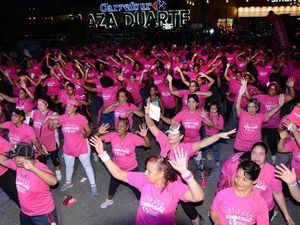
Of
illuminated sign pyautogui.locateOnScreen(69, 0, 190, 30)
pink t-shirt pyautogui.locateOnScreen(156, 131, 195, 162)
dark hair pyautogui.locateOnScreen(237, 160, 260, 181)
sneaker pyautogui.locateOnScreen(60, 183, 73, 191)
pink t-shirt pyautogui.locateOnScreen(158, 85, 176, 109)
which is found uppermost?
dark hair pyautogui.locateOnScreen(237, 160, 260, 181)

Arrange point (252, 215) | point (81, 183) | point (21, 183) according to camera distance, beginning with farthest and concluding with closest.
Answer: point (81, 183), point (21, 183), point (252, 215)

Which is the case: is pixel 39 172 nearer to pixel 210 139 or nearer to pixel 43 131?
pixel 210 139

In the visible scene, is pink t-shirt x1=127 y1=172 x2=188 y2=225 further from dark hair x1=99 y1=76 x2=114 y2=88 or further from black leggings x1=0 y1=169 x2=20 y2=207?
dark hair x1=99 y1=76 x2=114 y2=88

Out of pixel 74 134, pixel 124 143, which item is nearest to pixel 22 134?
pixel 74 134

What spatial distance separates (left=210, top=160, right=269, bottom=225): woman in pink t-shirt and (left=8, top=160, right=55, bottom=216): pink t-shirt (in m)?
2.14

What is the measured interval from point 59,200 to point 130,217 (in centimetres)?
147

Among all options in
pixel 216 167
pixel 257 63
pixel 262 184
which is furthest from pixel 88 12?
pixel 262 184

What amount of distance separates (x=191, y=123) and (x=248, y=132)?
41.5 inches

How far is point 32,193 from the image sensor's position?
4.11m

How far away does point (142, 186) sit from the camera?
12.6 feet

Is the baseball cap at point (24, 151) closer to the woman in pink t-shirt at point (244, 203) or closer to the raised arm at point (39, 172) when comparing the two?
the raised arm at point (39, 172)

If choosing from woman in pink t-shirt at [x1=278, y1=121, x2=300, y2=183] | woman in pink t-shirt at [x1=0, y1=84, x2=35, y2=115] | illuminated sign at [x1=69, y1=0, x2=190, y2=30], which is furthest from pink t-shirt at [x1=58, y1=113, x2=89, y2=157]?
illuminated sign at [x1=69, y1=0, x2=190, y2=30]

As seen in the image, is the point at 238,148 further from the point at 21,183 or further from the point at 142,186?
the point at 21,183

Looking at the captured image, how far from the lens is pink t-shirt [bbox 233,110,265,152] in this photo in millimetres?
6043
